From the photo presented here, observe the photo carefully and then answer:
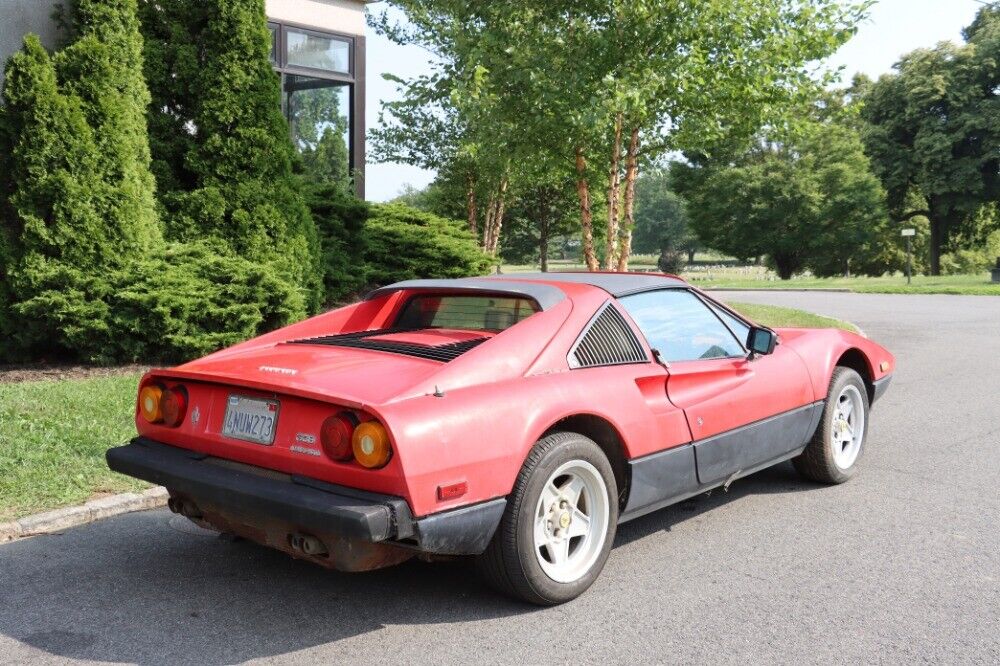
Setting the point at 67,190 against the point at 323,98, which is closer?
the point at 67,190

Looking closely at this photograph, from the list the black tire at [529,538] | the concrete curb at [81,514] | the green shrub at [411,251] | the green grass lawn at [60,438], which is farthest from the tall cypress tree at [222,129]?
the black tire at [529,538]

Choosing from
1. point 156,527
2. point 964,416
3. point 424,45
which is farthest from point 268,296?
point 424,45

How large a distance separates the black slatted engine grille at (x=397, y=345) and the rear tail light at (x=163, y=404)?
733mm

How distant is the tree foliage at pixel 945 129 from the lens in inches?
2016

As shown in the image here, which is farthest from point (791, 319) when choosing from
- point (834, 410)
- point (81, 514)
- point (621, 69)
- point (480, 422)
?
point (480, 422)

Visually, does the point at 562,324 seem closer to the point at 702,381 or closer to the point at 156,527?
the point at 702,381

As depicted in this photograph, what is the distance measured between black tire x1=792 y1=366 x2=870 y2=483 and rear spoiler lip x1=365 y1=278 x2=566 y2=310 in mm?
2139

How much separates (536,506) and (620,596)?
63 cm

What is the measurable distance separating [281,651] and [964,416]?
6.65 meters

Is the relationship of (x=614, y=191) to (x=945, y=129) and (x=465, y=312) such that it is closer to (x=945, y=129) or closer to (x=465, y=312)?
(x=465, y=312)

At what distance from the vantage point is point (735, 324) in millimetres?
5184

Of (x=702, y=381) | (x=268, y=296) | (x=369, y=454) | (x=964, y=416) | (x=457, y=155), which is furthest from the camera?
(x=457, y=155)

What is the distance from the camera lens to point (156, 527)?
488 cm

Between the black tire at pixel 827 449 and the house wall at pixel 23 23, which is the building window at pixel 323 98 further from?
the black tire at pixel 827 449
